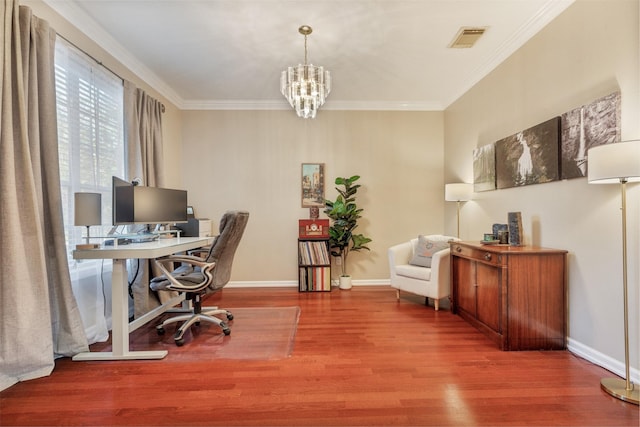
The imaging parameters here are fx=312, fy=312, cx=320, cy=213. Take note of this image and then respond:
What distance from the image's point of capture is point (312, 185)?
15.0 ft

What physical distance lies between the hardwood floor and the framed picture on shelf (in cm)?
231

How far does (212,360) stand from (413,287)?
2.29 metres

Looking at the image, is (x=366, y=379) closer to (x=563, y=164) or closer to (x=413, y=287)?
(x=413, y=287)

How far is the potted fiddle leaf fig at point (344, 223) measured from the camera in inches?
169

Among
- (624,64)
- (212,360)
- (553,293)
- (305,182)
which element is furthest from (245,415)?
(305,182)

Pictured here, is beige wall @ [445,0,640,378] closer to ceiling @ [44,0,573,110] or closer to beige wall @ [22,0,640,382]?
beige wall @ [22,0,640,382]

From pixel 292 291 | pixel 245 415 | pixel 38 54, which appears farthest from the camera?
pixel 292 291

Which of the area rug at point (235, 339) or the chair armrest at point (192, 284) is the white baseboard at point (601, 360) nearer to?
the area rug at point (235, 339)

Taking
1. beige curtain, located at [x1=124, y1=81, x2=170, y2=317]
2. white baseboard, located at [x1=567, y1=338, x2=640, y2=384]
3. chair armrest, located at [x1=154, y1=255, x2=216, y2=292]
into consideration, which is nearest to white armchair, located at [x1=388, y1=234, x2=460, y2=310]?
white baseboard, located at [x1=567, y1=338, x2=640, y2=384]

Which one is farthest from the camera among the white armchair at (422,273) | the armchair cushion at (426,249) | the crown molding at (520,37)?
the armchair cushion at (426,249)

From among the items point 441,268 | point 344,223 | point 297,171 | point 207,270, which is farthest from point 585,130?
point 297,171

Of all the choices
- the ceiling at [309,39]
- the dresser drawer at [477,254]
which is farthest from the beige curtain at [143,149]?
the dresser drawer at [477,254]

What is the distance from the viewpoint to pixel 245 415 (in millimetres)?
1619

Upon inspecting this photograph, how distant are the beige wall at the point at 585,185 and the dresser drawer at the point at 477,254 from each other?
0.47m
